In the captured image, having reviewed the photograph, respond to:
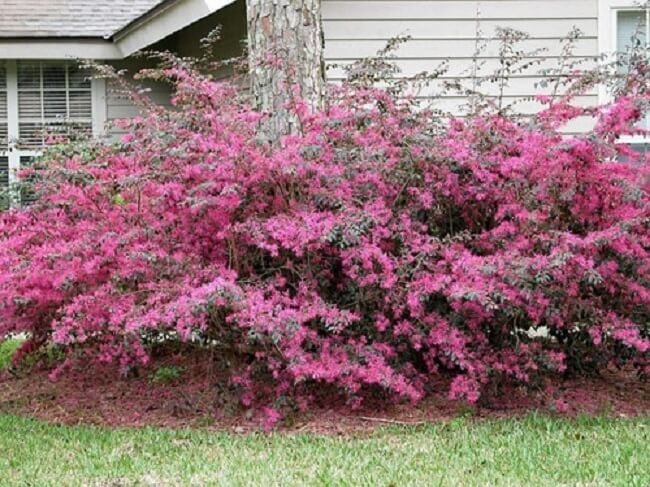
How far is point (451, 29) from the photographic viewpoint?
357 inches

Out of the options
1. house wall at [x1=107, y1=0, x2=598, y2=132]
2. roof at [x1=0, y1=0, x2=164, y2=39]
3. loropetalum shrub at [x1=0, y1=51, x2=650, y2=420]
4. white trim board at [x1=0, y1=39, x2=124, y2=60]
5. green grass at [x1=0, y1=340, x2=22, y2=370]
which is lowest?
green grass at [x1=0, y1=340, x2=22, y2=370]

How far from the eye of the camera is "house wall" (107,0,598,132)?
897 cm

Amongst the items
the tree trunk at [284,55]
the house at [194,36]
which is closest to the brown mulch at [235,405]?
the tree trunk at [284,55]

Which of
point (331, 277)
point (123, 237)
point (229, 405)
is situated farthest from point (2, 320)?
point (331, 277)

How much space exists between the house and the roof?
12 mm

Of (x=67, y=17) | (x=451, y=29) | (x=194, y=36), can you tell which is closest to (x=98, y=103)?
(x=67, y=17)

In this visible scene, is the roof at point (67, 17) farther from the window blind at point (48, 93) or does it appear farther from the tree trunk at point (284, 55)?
the tree trunk at point (284, 55)

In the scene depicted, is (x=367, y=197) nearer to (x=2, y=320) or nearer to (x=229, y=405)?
(x=229, y=405)

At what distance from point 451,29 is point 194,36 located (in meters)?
3.47

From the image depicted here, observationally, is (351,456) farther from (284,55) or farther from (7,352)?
(7,352)

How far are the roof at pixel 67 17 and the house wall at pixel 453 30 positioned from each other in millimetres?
3105

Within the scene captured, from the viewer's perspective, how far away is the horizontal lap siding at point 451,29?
897 cm

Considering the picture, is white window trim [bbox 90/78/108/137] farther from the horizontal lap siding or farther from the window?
the horizontal lap siding

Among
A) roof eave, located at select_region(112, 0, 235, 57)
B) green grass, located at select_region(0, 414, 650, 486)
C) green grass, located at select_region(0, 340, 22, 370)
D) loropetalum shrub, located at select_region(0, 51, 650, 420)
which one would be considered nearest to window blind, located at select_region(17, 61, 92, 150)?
roof eave, located at select_region(112, 0, 235, 57)
